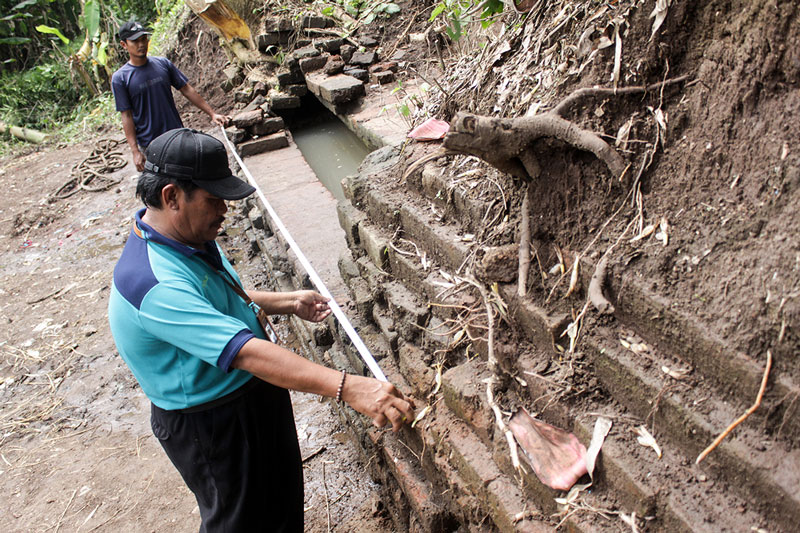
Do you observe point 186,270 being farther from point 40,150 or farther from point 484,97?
point 40,150

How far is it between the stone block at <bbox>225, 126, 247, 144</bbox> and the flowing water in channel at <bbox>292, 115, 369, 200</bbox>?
0.88m

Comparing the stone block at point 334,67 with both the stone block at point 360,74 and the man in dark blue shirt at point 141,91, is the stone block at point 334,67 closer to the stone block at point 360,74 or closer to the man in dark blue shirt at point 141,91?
the stone block at point 360,74

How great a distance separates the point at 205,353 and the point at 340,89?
206 inches

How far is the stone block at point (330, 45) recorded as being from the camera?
26.2 feet

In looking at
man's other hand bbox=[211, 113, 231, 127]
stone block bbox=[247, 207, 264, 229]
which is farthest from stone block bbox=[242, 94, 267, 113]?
stone block bbox=[247, 207, 264, 229]

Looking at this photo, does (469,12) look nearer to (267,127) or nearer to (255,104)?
(267,127)

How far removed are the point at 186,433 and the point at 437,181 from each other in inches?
66.2

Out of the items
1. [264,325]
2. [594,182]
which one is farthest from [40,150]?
[594,182]

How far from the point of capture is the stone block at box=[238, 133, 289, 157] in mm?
7367

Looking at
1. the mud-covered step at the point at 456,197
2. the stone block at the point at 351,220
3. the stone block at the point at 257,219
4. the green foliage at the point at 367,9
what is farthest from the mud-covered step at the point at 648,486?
the green foliage at the point at 367,9

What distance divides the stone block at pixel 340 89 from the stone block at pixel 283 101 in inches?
36.2

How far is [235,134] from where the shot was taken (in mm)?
7367

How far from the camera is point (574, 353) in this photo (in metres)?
1.96

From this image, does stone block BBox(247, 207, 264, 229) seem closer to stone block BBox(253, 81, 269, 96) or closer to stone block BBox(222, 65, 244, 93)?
stone block BBox(253, 81, 269, 96)
